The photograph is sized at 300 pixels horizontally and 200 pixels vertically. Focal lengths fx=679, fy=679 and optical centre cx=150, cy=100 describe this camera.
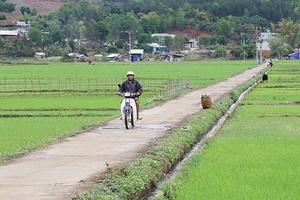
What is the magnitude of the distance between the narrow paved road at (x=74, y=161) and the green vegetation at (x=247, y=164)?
4.04 feet

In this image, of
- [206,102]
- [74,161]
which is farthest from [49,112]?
[74,161]

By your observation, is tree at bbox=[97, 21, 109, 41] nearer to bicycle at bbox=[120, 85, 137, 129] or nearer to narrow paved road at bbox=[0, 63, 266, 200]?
narrow paved road at bbox=[0, 63, 266, 200]

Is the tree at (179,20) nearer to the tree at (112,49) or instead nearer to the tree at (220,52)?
the tree at (112,49)

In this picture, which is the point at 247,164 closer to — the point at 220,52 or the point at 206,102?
the point at 206,102

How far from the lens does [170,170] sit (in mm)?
11242

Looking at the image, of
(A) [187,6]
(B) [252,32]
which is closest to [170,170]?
(B) [252,32]

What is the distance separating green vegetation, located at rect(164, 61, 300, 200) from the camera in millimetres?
8992

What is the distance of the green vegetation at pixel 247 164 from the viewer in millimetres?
8992

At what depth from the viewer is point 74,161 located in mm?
11164

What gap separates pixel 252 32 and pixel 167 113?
445ft

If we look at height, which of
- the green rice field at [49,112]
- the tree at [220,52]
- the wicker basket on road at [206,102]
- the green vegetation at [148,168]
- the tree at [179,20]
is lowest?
the tree at [220,52]

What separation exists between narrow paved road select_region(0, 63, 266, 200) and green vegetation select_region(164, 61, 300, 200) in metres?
1.23

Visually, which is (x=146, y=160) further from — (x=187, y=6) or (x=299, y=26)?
(x=187, y=6)

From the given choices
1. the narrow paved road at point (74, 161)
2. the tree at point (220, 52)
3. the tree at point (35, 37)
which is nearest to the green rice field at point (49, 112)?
the narrow paved road at point (74, 161)
